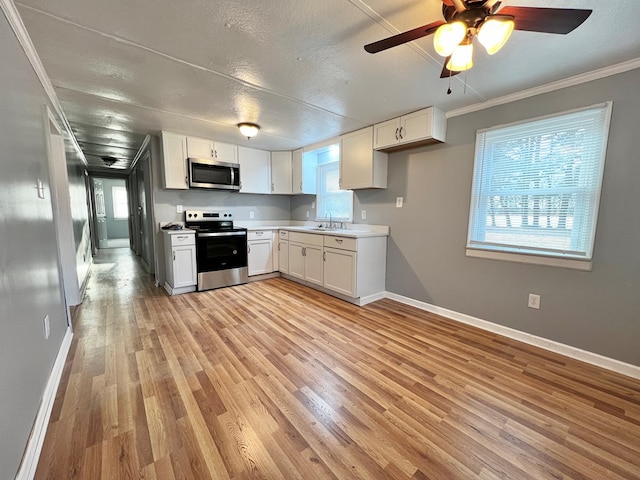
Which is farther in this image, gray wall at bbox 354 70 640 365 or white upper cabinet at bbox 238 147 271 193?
white upper cabinet at bbox 238 147 271 193

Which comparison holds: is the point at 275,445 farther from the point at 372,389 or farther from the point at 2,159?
the point at 2,159

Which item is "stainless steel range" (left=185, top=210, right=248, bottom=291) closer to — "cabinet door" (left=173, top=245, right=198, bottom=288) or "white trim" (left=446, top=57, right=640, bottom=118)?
"cabinet door" (left=173, top=245, right=198, bottom=288)

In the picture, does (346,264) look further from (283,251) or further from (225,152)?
(225,152)

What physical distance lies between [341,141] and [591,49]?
2.45 metres

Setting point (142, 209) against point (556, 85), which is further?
point (142, 209)

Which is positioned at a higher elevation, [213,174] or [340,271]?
[213,174]

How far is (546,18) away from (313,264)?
3.15 metres

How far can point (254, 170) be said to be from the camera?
441cm

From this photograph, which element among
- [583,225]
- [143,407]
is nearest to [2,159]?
[143,407]

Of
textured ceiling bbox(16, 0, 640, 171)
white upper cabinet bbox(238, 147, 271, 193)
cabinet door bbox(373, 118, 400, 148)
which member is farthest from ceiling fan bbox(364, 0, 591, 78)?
white upper cabinet bbox(238, 147, 271, 193)

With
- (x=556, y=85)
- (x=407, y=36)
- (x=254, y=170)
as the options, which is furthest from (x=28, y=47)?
(x=556, y=85)

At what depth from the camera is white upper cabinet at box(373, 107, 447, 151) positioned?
2.71 m

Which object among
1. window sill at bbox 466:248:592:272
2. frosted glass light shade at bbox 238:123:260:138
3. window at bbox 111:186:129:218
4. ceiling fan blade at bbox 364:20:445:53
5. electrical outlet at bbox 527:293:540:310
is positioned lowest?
electrical outlet at bbox 527:293:540:310

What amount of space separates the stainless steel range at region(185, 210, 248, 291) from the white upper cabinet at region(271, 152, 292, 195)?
1.07 m
